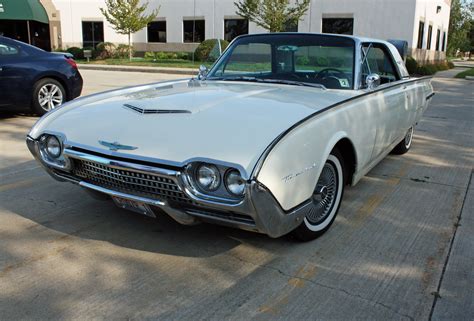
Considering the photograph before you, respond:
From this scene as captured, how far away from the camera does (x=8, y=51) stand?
26.0 ft

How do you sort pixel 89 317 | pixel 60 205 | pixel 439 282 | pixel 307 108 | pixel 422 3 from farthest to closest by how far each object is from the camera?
1. pixel 422 3
2. pixel 60 205
3. pixel 307 108
4. pixel 439 282
5. pixel 89 317

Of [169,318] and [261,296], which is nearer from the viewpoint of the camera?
[169,318]

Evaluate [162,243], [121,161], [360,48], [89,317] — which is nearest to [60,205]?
[162,243]

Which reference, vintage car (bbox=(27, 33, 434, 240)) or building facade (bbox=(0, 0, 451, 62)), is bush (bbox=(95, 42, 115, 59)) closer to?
building facade (bbox=(0, 0, 451, 62))

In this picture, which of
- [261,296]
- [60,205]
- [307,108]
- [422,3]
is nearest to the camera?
[261,296]

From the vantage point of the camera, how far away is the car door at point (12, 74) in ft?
25.3

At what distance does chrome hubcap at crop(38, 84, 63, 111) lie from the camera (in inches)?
329

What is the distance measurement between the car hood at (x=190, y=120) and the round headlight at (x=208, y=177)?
8cm

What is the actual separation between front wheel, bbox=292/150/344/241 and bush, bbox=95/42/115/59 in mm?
30163

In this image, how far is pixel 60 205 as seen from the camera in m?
4.18

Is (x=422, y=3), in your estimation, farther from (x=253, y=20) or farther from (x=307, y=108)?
(x=307, y=108)

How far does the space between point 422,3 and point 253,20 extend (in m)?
9.41

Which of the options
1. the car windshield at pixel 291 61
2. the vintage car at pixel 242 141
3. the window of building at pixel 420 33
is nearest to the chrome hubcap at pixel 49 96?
the vintage car at pixel 242 141

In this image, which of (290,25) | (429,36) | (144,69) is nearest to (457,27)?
(429,36)
